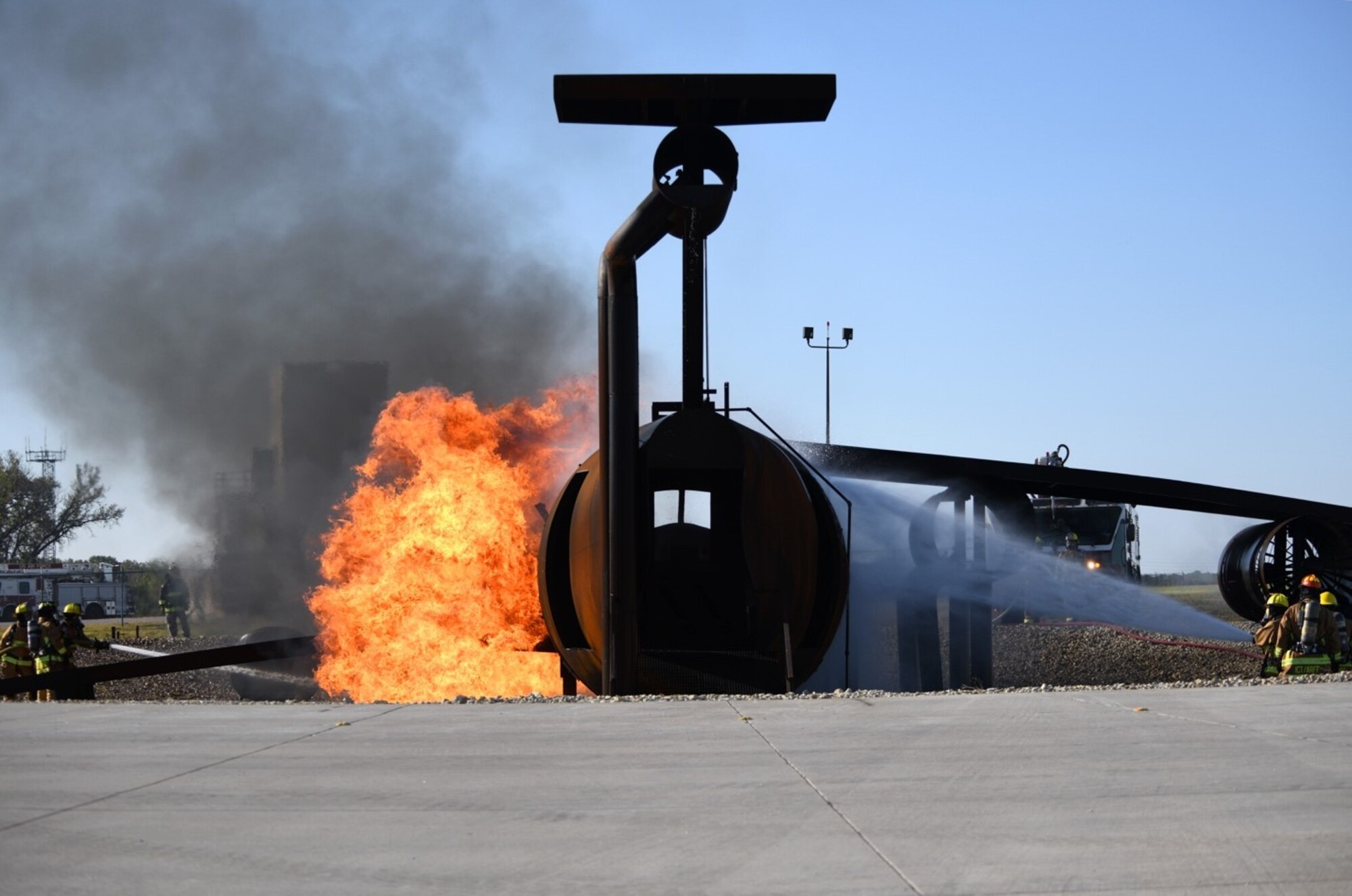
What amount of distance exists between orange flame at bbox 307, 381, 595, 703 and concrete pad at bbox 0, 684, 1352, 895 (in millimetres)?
7360

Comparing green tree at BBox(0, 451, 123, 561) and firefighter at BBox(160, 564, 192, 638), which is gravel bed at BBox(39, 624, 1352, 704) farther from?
green tree at BBox(0, 451, 123, 561)

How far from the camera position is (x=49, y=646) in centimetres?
1788

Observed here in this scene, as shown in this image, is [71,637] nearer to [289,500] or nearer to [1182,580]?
[289,500]

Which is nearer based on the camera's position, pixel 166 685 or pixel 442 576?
pixel 442 576

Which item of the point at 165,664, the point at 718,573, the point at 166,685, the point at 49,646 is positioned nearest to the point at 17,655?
the point at 49,646

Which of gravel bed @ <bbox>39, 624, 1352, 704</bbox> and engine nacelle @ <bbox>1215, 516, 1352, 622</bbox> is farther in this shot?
gravel bed @ <bbox>39, 624, 1352, 704</bbox>

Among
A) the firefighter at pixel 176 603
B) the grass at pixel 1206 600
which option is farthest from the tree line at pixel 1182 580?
the firefighter at pixel 176 603

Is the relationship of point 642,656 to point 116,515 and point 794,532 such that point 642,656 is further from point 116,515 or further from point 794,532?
point 116,515

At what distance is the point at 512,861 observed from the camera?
17.3 feet

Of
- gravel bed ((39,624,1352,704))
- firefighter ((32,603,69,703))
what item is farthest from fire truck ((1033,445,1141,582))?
firefighter ((32,603,69,703))

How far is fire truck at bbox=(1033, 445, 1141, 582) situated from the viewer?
137ft

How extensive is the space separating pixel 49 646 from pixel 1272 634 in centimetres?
1650

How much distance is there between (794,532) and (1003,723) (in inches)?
214

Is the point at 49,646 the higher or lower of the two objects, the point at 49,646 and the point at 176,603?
the higher
